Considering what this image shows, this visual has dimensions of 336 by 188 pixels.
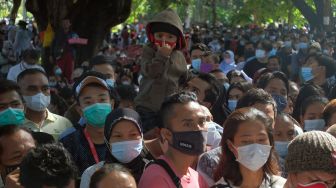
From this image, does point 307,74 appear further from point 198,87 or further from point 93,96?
point 93,96

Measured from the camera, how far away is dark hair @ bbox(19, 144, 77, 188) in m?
3.69

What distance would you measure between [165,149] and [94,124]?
1.03m

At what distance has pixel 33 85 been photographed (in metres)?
6.23

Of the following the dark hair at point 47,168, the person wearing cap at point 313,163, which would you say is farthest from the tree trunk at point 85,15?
the person wearing cap at point 313,163

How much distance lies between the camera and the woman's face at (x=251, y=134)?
430 centimetres

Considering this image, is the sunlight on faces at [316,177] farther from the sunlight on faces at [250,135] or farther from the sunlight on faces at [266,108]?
the sunlight on faces at [266,108]

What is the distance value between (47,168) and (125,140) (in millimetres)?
879

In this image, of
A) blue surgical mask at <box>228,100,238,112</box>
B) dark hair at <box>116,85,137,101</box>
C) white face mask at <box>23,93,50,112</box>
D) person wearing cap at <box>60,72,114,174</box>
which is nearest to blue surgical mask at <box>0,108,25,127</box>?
person wearing cap at <box>60,72,114,174</box>

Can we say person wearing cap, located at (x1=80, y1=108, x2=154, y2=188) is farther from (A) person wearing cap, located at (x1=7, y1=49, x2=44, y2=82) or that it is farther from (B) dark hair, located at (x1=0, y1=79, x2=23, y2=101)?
(A) person wearing cap, located at (x1=7, y1=49, x2=44, y2=82)

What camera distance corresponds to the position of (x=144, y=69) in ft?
21.5

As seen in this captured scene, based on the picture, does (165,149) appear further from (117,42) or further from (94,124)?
(117,42)

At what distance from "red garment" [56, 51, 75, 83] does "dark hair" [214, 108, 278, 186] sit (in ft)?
31.3

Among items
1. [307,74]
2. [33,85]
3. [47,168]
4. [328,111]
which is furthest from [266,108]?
[307,74]

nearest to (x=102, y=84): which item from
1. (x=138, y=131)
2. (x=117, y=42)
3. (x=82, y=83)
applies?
(x=82, y=83)
